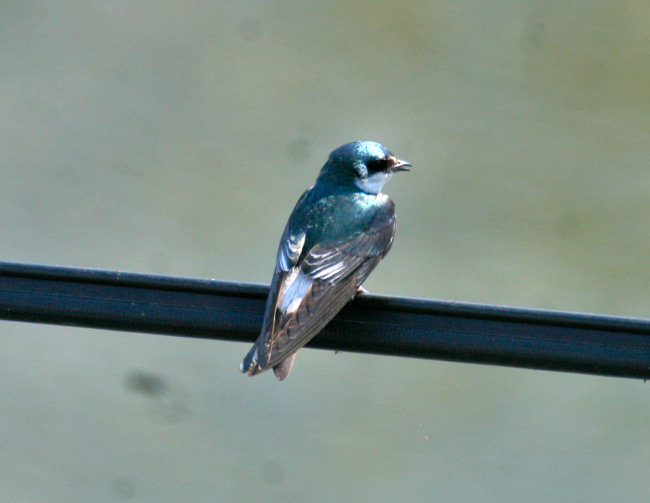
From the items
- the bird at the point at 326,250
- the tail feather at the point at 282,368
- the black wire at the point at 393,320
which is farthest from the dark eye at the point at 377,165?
the black wire at the point at 393,320

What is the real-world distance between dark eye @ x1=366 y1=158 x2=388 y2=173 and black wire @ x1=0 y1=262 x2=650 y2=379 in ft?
5.35

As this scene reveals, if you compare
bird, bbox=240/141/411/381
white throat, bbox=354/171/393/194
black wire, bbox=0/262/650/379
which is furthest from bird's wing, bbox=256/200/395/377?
black wire, bbox=0/262/650/379

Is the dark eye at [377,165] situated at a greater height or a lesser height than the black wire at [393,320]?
lesser

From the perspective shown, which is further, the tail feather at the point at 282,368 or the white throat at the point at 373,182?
the white throat at the point at 373,182

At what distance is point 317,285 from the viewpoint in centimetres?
329

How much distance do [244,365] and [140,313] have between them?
1.60 feet

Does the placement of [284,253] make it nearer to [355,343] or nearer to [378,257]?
[378,257]

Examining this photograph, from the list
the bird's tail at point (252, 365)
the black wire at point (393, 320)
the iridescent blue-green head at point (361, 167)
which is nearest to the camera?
the black wire at point (393, 320)

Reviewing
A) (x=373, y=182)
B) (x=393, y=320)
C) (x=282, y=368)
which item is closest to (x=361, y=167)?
(x=373, y=182)

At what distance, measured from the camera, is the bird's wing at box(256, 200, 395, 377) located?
2.91 metres

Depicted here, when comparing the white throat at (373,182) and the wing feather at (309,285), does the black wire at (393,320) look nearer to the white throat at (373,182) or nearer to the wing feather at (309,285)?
the wing feather at (309,285)

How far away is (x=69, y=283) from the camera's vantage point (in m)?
2.51

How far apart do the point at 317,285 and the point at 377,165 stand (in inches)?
38.5

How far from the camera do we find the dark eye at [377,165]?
4145 mm
